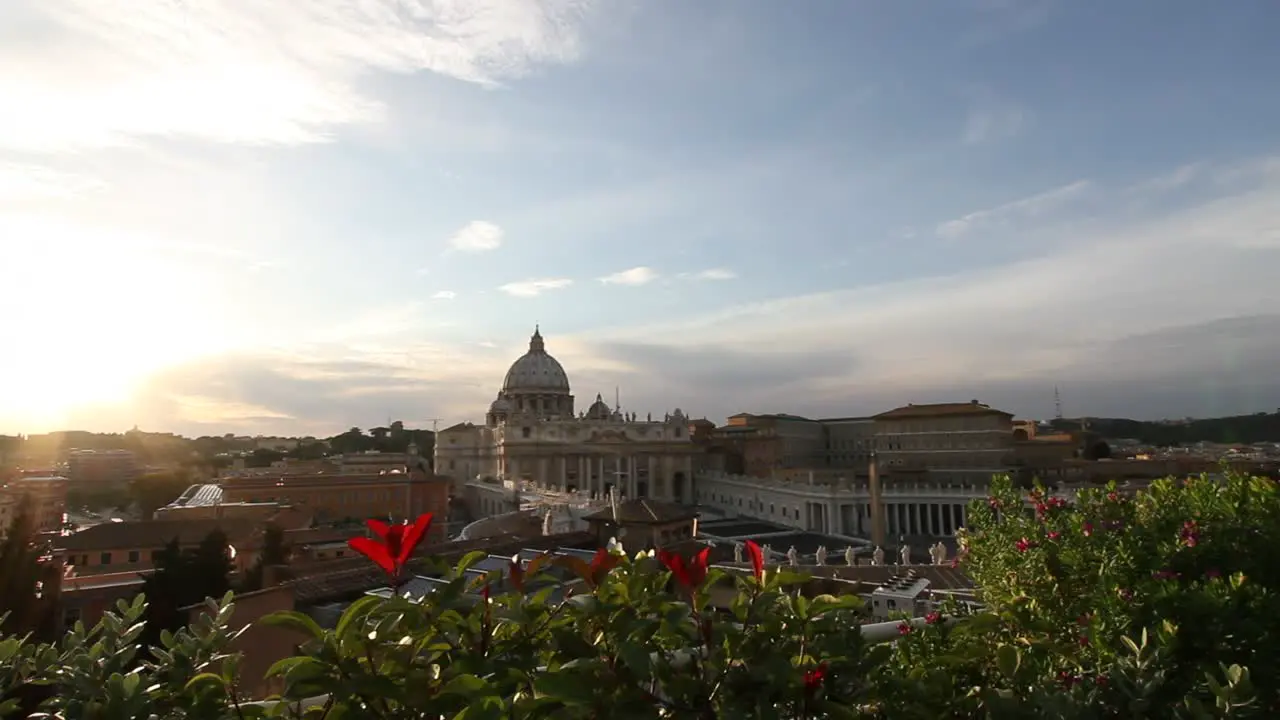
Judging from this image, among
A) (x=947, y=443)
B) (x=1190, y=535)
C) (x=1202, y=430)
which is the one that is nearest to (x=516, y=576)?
(x=1190, y=535)

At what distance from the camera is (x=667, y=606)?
8.63ft

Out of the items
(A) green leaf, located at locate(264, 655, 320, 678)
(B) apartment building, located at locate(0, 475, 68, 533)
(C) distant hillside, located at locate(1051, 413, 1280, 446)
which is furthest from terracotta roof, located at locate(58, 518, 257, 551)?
(C) distant hillside, located at locate(1051, 413, 1280, 446)

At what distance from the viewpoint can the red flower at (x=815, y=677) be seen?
265 centimetres

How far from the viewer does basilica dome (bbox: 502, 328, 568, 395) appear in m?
90.4

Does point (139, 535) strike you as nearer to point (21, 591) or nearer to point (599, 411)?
point (21, 591)

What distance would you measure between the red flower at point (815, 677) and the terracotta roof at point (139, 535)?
32.3m

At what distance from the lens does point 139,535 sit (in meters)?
31.1

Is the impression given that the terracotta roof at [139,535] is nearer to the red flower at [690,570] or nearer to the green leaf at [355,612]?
the green leaf at [355,612]

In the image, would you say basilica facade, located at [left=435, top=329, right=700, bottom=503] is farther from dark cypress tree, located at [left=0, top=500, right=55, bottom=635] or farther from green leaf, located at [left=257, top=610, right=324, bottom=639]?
green leaf, located at [left=257, top=610, right=324, bottom=639]

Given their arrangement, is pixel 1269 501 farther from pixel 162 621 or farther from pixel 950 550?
pixel 950 550

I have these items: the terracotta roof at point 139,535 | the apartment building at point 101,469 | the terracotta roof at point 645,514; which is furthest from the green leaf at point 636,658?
the apartment building at point 101,469

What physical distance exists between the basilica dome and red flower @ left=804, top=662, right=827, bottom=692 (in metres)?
87.3

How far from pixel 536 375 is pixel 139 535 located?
2390 inches

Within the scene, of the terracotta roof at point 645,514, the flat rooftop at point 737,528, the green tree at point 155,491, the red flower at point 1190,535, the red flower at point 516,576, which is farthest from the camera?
the green tree at point 155,491
